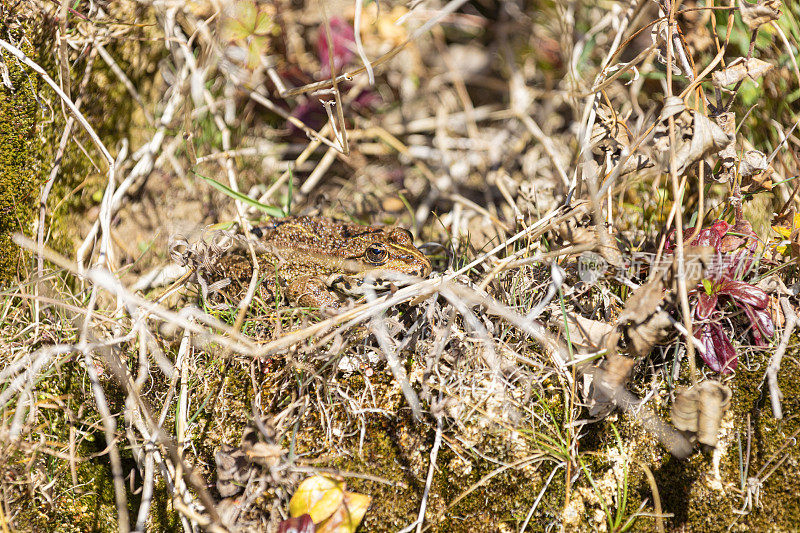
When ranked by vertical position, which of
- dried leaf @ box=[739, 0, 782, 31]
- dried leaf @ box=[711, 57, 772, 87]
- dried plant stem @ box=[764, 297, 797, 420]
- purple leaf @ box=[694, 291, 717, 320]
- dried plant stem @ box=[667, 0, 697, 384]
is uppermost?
dried leaf @ box=[739, 0, 782, 31]

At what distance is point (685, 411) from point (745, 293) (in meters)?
0.60

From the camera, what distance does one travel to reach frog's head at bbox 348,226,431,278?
112 inches

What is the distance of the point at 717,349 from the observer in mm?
2156

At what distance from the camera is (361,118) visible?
3.97 meters

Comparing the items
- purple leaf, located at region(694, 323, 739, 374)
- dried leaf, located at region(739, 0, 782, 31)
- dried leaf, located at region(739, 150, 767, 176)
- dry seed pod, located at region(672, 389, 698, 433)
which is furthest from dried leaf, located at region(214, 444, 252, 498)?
dried leaf, located at region(739, 0, 782, 31)

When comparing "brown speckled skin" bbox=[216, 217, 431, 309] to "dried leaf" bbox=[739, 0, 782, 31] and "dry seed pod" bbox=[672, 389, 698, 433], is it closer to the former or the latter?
"dry seed pod" bbox=[672, 389, 698, 433]

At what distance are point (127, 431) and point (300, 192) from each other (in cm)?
191

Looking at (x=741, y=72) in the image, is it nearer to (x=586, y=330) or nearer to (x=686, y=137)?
(x=686, y=137)

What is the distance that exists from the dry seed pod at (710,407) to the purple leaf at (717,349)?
26 cm


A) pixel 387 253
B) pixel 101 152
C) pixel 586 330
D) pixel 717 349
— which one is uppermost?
pixel 101 152

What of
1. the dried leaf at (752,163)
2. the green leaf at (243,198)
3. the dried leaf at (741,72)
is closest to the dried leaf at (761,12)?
the dried leaf at (741,72)

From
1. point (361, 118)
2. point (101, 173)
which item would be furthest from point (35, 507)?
point (361, 118)

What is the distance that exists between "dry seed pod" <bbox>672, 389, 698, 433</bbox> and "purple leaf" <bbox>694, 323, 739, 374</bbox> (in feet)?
0.97

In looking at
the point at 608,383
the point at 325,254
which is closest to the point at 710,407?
the point at 608,383
